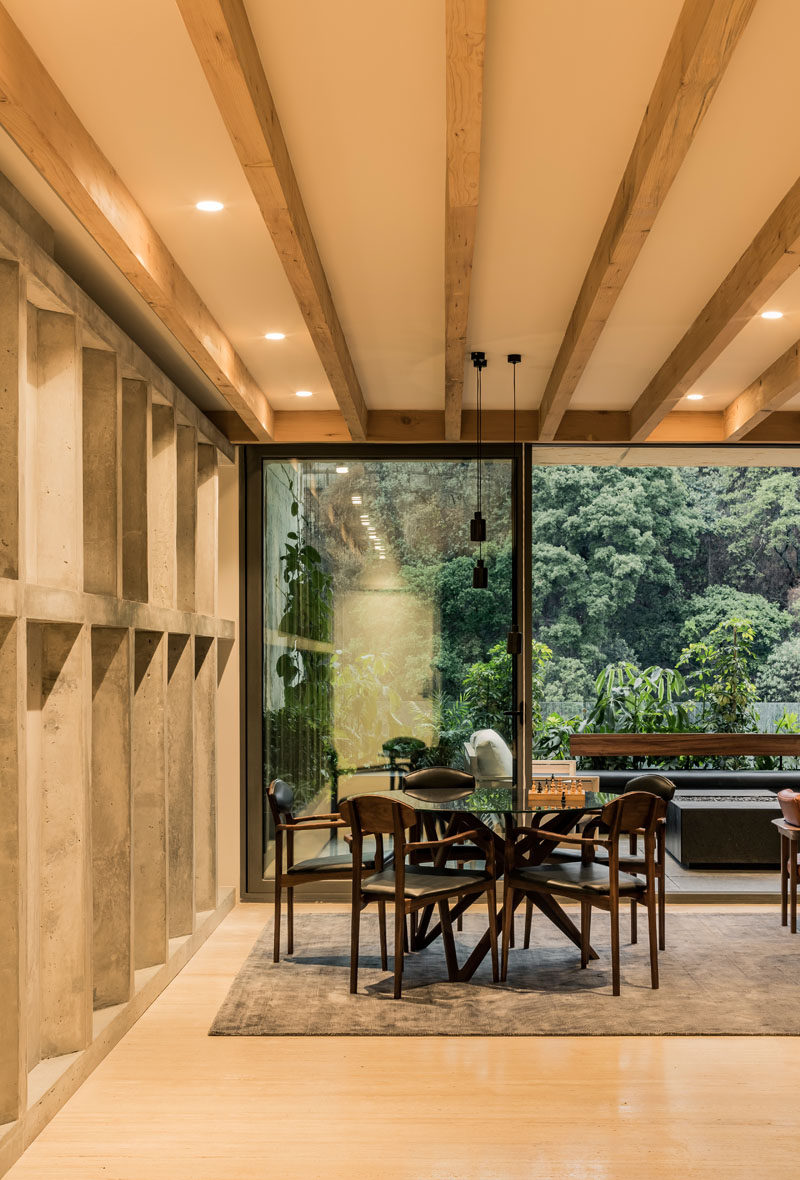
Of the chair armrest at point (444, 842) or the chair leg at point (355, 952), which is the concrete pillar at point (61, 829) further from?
the chair armrest at point (444, 842)

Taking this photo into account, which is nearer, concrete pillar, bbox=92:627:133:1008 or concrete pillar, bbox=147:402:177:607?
concrete pillar, bbox=92:627:133:1008

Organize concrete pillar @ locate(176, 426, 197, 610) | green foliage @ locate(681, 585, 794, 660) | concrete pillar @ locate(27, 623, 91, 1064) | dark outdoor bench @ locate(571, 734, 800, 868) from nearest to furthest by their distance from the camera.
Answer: concrete pillar @ locate(27, 623, 91, 1064) → concrete pillar @ locate(176, 426, 197, 610) → dark outdoor bench @ locate(571, 734, 800, 868) → green foliage @ locate(681, 585, 794, 660)

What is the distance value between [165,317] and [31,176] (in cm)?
Result: 100

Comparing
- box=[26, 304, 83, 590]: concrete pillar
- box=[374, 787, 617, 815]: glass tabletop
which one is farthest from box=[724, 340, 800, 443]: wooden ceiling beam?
box=[26, 304, 83, 590]: concrete pillar

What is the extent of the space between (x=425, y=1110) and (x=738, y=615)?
14719mm

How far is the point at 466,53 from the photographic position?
2.33 m

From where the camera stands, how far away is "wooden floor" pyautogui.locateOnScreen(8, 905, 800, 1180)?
10.6 feet

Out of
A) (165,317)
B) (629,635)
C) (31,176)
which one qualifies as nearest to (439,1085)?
(165,317)

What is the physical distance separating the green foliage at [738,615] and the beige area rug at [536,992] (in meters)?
11.8

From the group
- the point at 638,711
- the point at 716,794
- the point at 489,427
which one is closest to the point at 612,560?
the point at 638,711

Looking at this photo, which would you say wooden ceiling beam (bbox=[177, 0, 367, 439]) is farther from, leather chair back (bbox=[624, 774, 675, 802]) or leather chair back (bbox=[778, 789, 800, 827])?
leather chair back (bbox=[778, 789, 800, 827])

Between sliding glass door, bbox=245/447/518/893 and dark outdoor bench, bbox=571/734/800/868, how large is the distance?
1264 millimetres

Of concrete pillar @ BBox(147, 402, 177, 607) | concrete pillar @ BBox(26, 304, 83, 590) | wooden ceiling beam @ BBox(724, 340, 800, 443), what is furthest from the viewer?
wooden ceiling beam @ BBox(724, 340, 800, 443)

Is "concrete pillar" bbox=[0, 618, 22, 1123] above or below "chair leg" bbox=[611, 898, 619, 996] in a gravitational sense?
above
